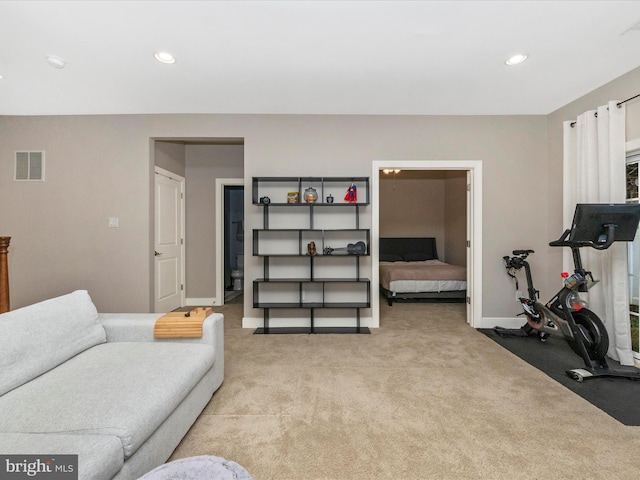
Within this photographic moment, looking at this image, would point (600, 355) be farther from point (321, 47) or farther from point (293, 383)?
point (321, 47)

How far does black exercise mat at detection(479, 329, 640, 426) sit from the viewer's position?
2.07 metres

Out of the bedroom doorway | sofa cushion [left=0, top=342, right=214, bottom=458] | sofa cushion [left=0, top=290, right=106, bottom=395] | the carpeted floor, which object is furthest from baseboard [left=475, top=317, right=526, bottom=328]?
sofa cushion [left=0, top=290, right=106, bottom=395]

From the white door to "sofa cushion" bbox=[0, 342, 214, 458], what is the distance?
102 inches

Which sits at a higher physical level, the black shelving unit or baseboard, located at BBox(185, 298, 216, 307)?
the black shelving unit

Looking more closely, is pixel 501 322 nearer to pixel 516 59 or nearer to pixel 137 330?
pixel 516 59

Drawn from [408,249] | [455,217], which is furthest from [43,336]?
[455,217]

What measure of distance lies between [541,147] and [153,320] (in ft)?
15.7

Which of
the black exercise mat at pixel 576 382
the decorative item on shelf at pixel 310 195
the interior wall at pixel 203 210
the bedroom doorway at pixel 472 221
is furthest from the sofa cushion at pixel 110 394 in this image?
the interior wall at pixel 203 210

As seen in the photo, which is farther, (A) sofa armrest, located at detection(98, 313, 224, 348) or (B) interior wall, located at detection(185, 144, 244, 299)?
(B) interior wall, located at detection(185, 144, 244, 299)

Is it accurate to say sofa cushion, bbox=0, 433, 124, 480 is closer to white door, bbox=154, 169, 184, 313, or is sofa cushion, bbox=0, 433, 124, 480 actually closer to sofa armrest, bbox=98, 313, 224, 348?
sofa armrest, bbox=98, 313, 224, 348

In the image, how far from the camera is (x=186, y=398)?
1760 millimetres

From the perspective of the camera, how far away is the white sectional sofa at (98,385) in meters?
1.12

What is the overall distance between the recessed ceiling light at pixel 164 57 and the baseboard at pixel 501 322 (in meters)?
4.51

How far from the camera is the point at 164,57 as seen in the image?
2641mm
